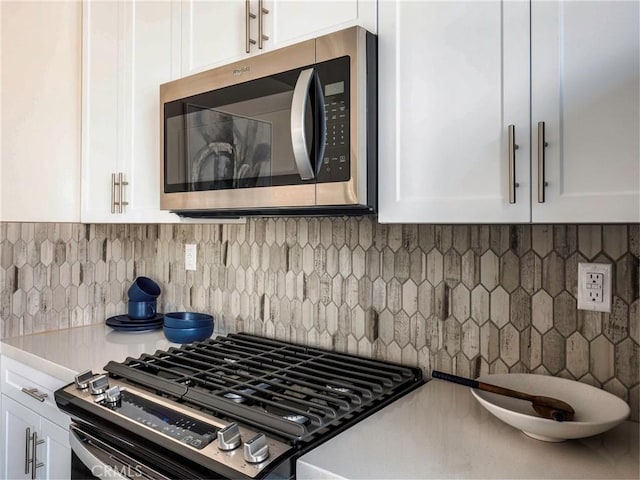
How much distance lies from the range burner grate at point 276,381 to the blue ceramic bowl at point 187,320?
0.12m

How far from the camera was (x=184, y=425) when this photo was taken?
1.08 m

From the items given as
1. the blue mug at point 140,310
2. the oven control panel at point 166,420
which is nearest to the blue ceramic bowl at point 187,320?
the blue mug at point 140,310

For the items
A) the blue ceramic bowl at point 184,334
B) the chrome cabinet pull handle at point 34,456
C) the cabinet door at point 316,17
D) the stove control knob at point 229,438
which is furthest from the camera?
the blue ceramic bowl at point 184,334

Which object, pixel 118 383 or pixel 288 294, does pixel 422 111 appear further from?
pixel 118 383

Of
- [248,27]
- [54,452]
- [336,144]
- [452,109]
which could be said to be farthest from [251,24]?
[54,452]

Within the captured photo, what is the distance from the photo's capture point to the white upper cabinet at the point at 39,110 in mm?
1898

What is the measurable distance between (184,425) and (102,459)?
0.33 meters

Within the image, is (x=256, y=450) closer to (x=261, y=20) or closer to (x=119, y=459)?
(x=119, y=459)

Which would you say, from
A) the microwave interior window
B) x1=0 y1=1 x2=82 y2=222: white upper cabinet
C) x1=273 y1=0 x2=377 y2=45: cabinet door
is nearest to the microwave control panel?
the microwave interior window

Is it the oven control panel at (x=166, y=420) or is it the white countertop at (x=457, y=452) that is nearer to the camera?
the white countertop at (x=457, y=452)

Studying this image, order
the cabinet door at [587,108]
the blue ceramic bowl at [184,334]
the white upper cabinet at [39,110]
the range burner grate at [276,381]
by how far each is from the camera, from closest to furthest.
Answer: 1. the cabinet door at [587,108]
2. the range burner grate at [276,381]
3. the blue ceramic bowl at [184,334]
4. the white upper cabinet at [39,110]

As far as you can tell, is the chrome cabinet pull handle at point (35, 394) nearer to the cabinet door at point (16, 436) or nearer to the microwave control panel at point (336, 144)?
the cabinet door at point (16, 436)

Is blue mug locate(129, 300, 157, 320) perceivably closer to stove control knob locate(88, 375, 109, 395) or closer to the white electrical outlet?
the white electrical outlet

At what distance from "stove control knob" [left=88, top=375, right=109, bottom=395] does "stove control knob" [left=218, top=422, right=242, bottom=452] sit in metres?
0.51
